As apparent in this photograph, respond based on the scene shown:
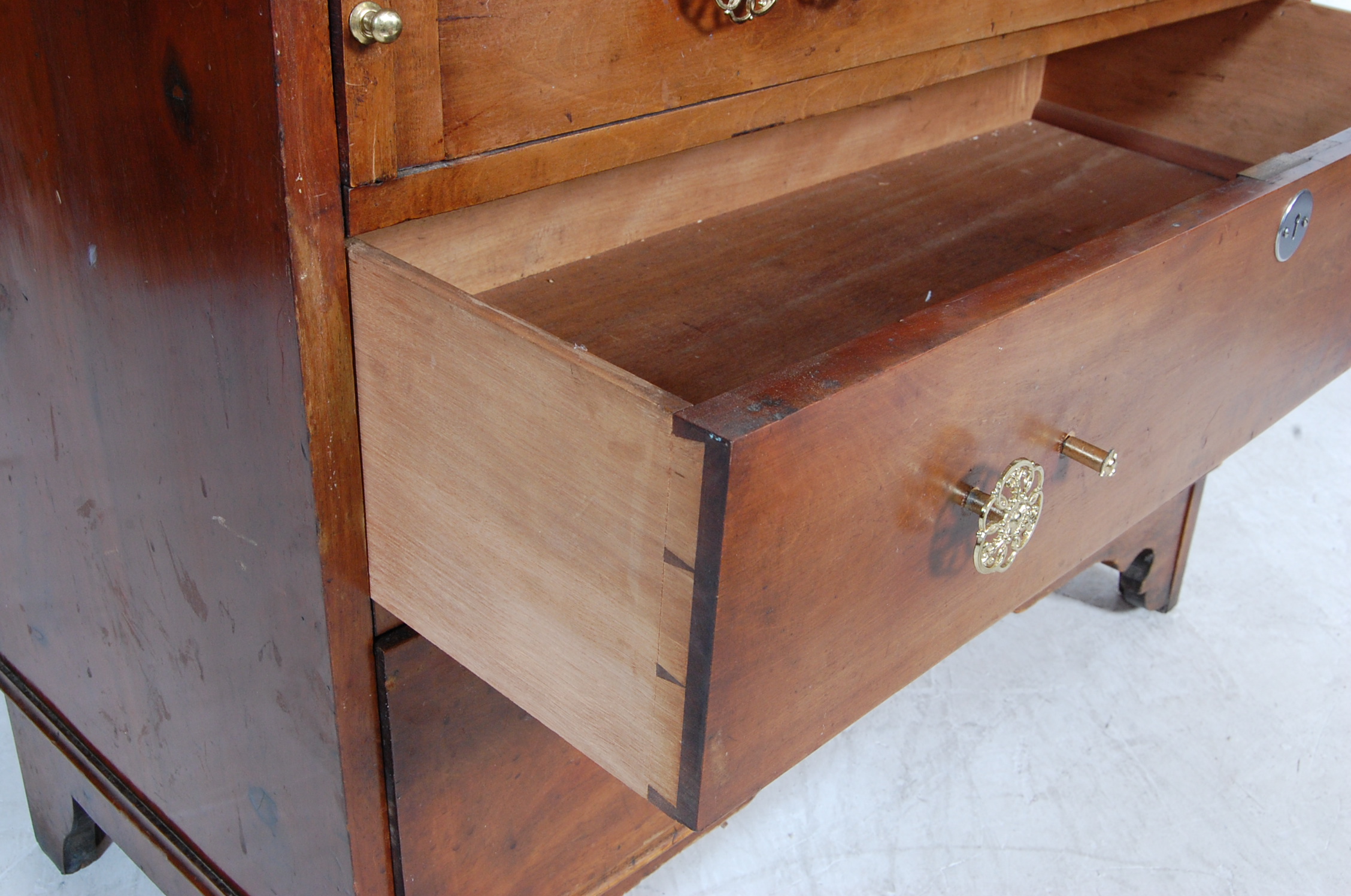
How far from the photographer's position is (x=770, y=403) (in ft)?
1.59

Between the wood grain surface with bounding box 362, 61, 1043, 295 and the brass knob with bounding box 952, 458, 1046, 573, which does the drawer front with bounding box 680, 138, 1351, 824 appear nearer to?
the brass knob with bounding box 952, 458, 1046, 573

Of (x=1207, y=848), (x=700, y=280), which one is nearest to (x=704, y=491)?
(x=700, y=280)

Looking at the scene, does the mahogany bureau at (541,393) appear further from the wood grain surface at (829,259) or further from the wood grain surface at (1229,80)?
the wood grain surface at (1229,80)

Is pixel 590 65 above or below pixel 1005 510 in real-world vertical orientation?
above

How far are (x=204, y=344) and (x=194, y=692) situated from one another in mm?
283

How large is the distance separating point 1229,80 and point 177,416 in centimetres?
100

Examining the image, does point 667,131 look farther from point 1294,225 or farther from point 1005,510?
point 1294,225

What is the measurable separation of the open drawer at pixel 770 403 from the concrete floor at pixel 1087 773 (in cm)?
46

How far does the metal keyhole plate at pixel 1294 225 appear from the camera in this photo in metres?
0.78

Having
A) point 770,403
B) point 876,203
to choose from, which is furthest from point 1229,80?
point 770,403

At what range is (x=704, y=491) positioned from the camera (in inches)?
18.4

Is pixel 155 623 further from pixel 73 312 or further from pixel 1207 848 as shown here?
pixel 1207 848

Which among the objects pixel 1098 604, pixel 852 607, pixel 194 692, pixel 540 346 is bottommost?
pixel 1098 604

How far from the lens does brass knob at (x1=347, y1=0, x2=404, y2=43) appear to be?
55 centimetres
